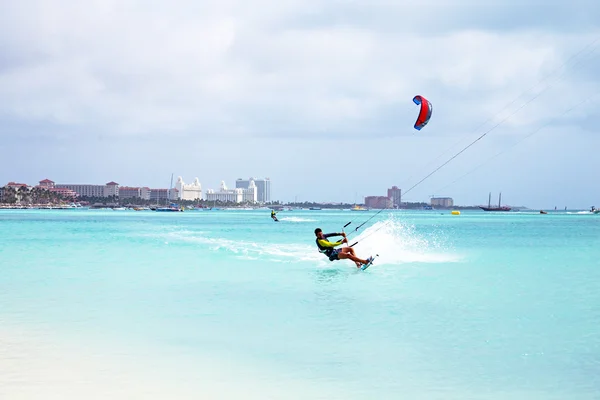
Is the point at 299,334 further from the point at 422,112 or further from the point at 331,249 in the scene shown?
the point at 422,112

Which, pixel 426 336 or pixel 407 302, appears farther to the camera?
pixel 407 302

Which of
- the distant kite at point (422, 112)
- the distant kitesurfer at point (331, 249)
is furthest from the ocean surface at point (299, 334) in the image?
the distant kite at point (422, 112)

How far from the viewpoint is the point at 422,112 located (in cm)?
2217

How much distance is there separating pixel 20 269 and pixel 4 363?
503 inches

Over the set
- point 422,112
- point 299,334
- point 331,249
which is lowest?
point 299,334

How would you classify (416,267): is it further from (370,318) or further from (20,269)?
(20,269)

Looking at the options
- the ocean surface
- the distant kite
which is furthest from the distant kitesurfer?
the distant kite

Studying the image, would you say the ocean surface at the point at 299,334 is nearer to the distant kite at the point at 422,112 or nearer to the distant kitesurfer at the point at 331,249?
the distant kitesurfer at the point at 331,249

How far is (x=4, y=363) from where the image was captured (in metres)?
7.75

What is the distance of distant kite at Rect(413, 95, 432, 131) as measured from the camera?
72.8 feet

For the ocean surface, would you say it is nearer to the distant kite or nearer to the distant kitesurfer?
the distant kitesurfer

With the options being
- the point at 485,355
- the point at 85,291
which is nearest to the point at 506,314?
the point at 485,355

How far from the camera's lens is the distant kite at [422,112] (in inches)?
874

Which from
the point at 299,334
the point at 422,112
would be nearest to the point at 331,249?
the point at 422,112
